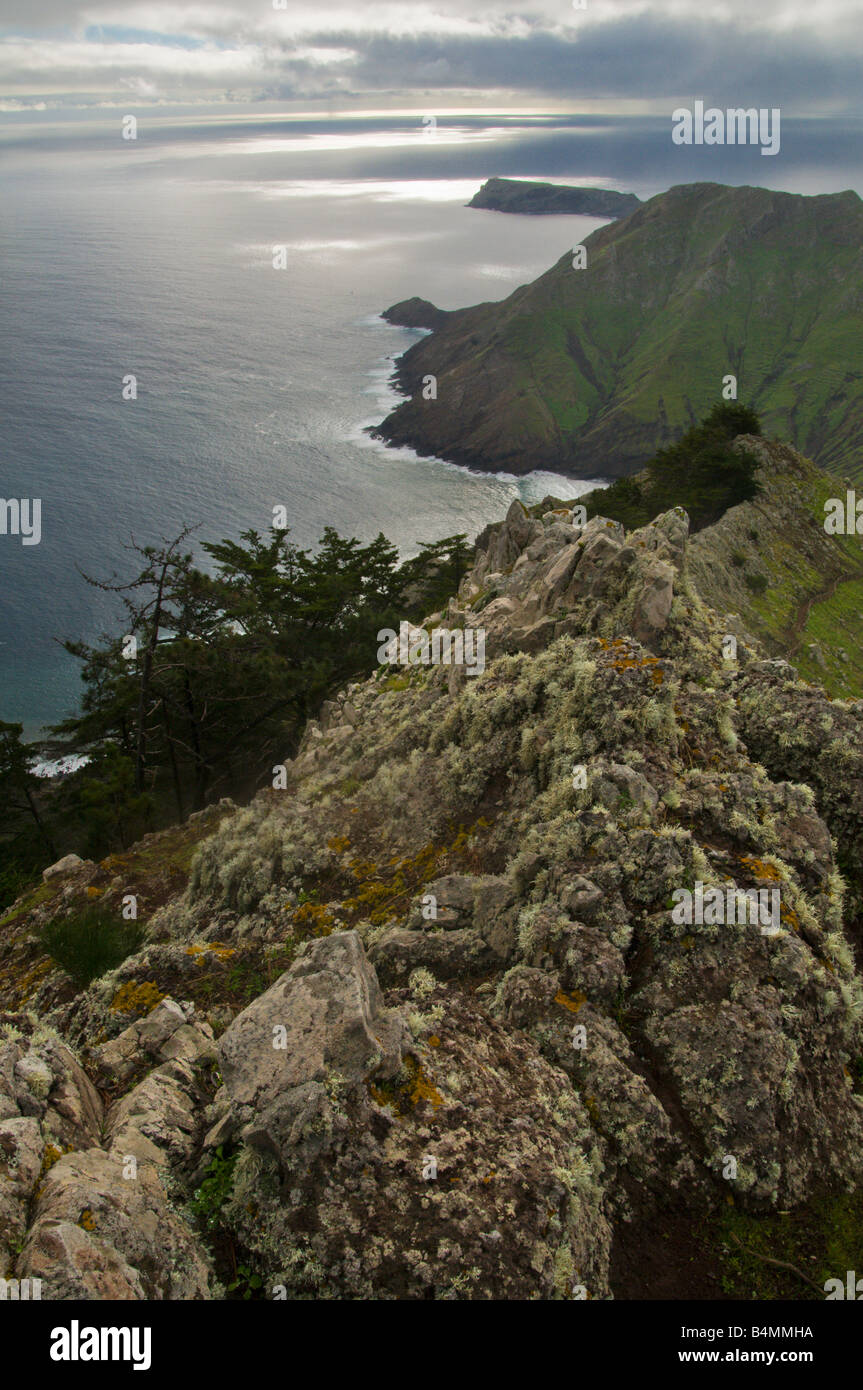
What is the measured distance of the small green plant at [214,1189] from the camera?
724cm

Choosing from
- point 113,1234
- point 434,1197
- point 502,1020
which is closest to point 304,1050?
point 434,1197

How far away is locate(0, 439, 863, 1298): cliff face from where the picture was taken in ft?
22.6

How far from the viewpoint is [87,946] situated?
1299 centimetres

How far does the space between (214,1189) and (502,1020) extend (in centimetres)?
369

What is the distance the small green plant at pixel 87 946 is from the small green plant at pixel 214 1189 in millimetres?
5941


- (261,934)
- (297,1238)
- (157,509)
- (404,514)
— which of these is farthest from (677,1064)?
(404,514)

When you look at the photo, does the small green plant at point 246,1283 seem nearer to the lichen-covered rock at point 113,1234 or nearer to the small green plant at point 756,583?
the lichen-covered rock at point 113,1234

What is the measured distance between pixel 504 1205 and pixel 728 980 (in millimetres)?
3875

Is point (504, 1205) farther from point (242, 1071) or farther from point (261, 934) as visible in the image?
point (261, 934)

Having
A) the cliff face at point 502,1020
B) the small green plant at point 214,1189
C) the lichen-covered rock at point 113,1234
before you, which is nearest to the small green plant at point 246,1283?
the cliff face at point 502,1020

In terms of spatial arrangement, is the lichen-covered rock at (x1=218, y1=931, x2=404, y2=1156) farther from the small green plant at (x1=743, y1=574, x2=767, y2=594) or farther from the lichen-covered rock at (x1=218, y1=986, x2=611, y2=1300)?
the small green plant at (x1=743, y1=574, x2=767, y2=594)

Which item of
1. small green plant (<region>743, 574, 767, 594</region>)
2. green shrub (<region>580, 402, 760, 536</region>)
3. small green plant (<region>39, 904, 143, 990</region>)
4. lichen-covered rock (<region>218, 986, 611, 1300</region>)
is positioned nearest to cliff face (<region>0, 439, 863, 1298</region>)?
lichen-covered rock (<region>218, 986, 611, 1300</region>)
